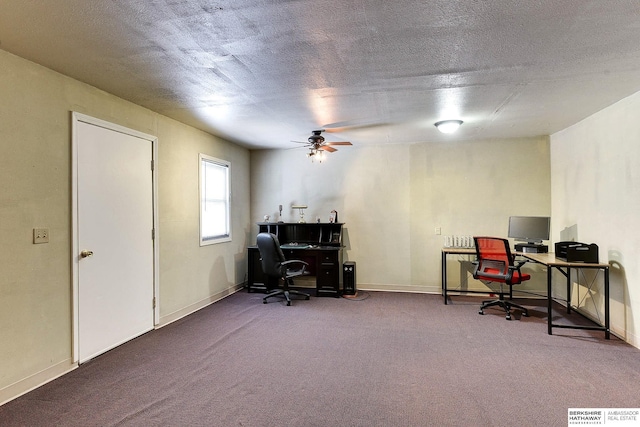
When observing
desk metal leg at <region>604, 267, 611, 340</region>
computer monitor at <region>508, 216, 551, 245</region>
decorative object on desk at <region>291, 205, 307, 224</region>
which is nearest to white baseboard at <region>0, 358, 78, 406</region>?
decorative object on desk at <region>291, 205, 307, 224</region>

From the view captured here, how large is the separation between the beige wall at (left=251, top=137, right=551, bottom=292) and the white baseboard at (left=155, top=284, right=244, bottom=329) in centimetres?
155

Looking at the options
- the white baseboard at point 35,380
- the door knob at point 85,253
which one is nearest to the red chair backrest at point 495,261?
the door knob at point 85,253

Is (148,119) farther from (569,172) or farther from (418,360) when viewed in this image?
(569,172)

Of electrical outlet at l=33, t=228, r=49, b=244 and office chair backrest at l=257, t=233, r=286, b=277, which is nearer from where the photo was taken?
electrical outlet at l=33, t=228, r=49, b=244

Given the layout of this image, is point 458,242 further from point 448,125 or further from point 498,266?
point 448,125

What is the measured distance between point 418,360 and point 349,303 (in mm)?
1942

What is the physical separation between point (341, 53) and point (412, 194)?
357 centimetres

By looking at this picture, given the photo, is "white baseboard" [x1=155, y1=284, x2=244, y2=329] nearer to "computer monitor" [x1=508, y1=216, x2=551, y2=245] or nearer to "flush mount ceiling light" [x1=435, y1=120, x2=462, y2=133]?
"flush mount ceiling light" [x1=435, y1=120, x2=462, y2=133]

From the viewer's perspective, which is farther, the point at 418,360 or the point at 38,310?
the point at 418,360

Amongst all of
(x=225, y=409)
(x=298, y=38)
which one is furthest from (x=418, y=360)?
(x=298, y=38)

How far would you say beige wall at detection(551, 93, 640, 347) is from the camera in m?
3.22

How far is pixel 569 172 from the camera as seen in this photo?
14.6 feet

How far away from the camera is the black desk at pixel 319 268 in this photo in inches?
206

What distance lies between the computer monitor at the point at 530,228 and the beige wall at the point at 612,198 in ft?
0.94
